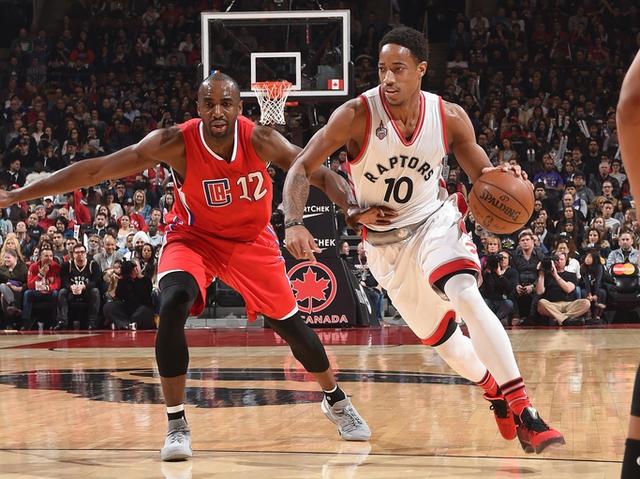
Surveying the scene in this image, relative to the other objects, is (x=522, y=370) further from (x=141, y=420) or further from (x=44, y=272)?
(x=44, y=272)

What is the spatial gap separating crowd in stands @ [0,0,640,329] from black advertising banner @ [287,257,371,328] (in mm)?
897

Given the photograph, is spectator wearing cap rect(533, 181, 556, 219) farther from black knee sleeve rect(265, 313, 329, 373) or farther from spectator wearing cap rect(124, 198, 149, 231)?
black knee sleeve rect(265, 313, 329, 373)

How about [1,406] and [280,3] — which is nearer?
[1,406]

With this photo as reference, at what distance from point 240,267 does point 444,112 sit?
4.08 feet

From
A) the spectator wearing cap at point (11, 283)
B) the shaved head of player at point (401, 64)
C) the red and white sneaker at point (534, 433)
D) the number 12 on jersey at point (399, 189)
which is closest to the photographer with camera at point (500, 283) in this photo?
the spectator wearing cap at point (11, 283)

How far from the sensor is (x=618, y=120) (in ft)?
6.43

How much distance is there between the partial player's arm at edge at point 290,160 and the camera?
4.83m

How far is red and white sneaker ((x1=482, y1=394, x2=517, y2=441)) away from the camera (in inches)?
181

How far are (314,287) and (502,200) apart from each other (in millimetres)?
7712

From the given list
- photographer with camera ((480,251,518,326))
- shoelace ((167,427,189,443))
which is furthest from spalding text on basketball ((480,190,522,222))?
photographer with camera ((480,251,518,326))

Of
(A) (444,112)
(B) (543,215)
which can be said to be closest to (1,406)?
(A) (444,112)

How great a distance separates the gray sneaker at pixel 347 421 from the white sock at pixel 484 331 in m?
0.83

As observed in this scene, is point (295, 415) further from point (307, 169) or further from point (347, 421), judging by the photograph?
point (307, 169)

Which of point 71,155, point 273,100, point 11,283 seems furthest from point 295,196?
point 71,155
